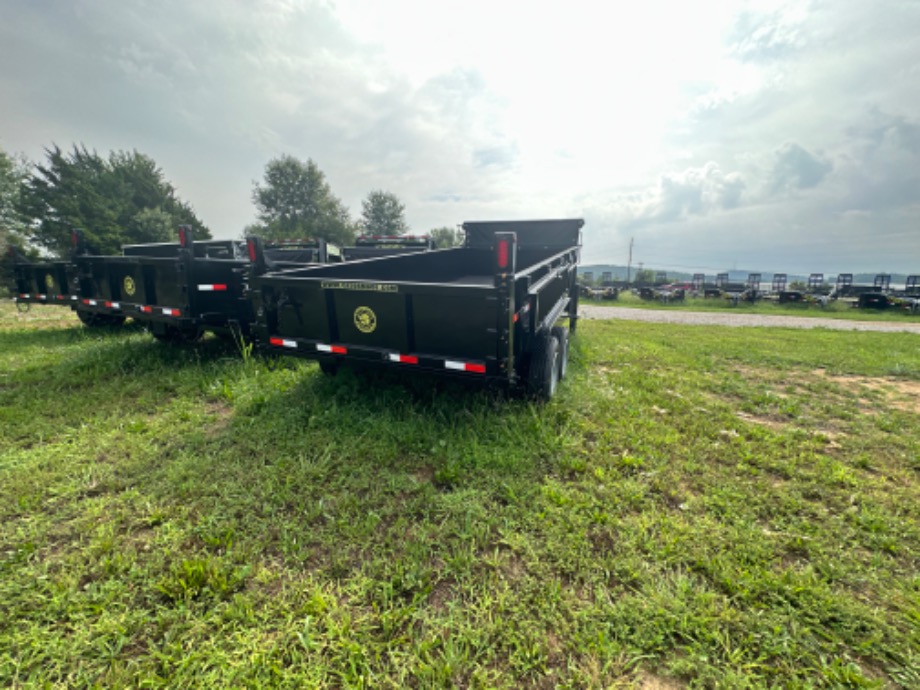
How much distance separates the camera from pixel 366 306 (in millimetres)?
3496

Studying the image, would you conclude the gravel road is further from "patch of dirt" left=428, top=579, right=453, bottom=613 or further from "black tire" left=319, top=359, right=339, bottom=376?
"patch of dirt" left=428, top=579, right=453, bottom=613

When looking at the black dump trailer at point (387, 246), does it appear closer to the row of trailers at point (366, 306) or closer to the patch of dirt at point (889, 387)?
the row of trailers at point (366, 306)

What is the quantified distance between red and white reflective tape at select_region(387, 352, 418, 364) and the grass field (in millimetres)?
633

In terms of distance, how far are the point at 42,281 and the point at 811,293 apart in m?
34.8

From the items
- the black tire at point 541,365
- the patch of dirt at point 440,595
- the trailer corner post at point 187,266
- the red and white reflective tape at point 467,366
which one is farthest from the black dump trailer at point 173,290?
the patch of dirt at point 440,595

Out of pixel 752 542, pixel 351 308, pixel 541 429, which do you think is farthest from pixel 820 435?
pixel 351 308

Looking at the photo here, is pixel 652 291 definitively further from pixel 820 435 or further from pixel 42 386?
pixel 42 386

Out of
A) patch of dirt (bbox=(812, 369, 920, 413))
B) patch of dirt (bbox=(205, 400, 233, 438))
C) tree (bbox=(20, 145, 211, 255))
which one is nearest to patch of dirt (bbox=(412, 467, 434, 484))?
patch of dirt (bbox=(205, 400, 233, 438))

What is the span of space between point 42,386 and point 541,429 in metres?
5.85

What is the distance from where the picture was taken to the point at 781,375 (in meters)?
5.79

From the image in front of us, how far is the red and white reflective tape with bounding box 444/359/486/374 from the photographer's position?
3141mm

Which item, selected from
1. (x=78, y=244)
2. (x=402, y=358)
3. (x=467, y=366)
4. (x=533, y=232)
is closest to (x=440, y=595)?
(x=467, y=366)

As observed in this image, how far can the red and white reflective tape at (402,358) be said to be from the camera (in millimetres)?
3358

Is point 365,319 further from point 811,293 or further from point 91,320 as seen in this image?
point 811,293
